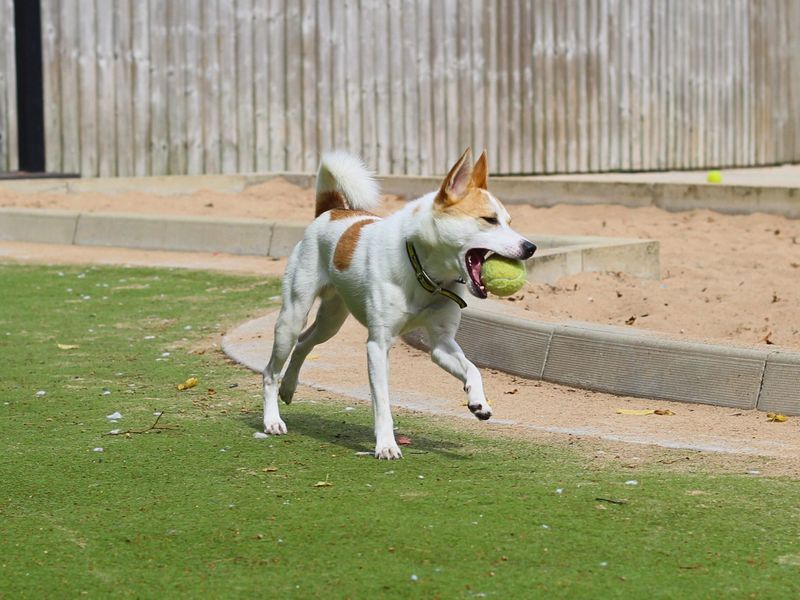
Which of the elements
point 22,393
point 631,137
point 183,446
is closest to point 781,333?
point 183,446

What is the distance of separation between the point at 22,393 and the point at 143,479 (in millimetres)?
2017

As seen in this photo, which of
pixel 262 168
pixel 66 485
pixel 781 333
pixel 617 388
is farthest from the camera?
pixel 262 168

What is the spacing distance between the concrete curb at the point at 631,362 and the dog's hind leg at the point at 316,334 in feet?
4.48

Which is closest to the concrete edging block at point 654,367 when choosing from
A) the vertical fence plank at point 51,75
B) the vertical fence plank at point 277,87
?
the vertical fence plank at point 51,75

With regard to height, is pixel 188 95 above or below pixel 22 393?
above

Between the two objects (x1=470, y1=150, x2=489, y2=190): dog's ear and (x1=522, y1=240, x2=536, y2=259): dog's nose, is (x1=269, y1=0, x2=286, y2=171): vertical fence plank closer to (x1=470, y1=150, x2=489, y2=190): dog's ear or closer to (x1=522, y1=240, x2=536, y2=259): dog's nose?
(x1=470, y1=150, x2=489, y2=190): dog's ear

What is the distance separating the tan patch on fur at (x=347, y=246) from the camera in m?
6.16

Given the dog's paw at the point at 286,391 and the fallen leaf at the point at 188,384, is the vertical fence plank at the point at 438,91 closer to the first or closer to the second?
the fallen leaf at the point at 188,384

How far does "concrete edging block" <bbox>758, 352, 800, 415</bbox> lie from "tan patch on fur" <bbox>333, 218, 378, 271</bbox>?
2.12 metres

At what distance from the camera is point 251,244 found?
12.7m

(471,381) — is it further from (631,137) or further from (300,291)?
(631,137)

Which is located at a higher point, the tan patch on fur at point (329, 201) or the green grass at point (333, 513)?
the tan patch on fur at point (329, 201)

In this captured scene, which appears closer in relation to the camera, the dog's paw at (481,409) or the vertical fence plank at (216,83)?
the dog's paw at (481,409)

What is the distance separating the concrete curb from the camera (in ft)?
22.2
